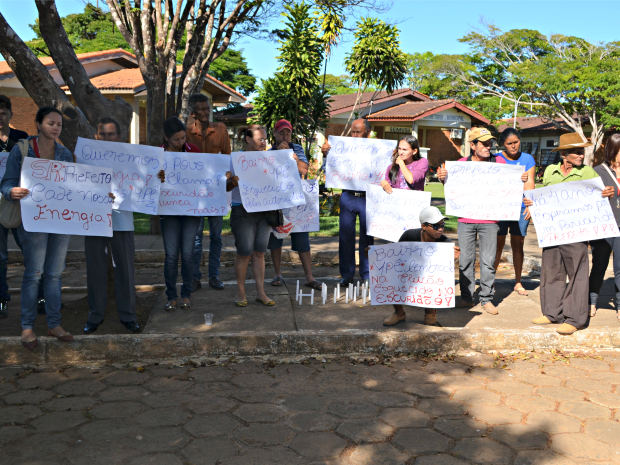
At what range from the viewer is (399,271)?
202 inches

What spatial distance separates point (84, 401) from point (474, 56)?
38.7 meters

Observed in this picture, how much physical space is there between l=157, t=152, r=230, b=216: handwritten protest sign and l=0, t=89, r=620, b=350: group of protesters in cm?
12

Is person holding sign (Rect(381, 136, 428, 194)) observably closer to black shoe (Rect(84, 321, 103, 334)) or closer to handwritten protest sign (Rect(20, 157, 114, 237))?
handwritten protest sign (Rect(20, 157, 114, 237))

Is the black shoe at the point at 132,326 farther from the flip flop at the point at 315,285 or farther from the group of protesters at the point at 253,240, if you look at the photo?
the flip flop at the point at 315,285

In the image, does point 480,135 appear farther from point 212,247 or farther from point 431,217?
point 212,247

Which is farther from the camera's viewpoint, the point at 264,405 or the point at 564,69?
the point at 564,69

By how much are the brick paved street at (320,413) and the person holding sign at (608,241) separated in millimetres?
1055

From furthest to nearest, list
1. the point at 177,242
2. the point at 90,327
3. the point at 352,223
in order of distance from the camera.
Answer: the point at 352,223, the point at 177,242, the point at 90,327

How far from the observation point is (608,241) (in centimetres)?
548

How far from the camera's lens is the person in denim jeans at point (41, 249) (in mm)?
4457

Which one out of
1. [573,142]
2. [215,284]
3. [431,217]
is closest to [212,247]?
[215,284]

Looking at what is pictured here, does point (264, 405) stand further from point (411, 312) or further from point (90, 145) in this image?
point (90, 145)

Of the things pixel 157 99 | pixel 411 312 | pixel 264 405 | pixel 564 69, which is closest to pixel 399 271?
pixel 411 312

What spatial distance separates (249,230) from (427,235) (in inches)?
69.6
